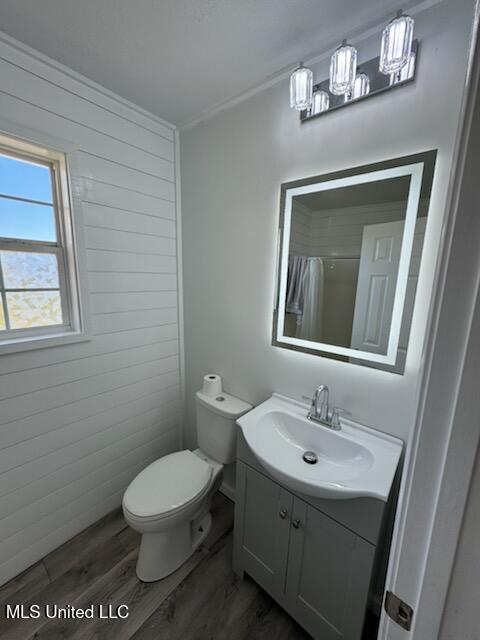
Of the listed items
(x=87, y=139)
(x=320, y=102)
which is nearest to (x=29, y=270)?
(x=87, y=139)

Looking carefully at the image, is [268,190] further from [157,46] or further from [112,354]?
[112,354]

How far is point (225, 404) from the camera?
5.24 feet

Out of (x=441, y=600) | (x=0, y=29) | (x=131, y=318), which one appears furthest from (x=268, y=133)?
(x=441, y=600)

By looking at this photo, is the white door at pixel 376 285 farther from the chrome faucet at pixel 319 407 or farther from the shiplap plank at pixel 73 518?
the shiplap plank at pixel 73 518

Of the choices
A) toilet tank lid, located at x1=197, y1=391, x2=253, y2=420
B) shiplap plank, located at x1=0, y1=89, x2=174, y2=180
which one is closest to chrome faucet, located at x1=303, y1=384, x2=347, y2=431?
toilet tank lid, located at x1=197, y1=391, x2=253, y2=420

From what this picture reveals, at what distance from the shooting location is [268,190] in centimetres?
137

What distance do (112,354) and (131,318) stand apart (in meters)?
0.24

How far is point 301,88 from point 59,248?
1388 mm

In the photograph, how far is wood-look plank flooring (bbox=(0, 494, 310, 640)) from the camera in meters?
1.15

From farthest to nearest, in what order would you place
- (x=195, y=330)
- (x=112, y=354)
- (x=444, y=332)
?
1. (x=195, y=330)
2. (x=112, y=354)
3. (x=444, y=332)

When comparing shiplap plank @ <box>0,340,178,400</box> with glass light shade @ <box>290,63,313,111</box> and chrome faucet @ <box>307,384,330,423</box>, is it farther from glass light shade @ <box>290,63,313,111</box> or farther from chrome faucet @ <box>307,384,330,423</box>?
glass light shade @ <box>290,63,313,111</box>

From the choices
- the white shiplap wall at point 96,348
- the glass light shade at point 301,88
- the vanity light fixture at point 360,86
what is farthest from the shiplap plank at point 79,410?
the vanity light fixture at point 360,86

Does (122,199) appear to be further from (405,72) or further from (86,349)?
(405,72)

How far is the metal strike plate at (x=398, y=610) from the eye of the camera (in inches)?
17.8
